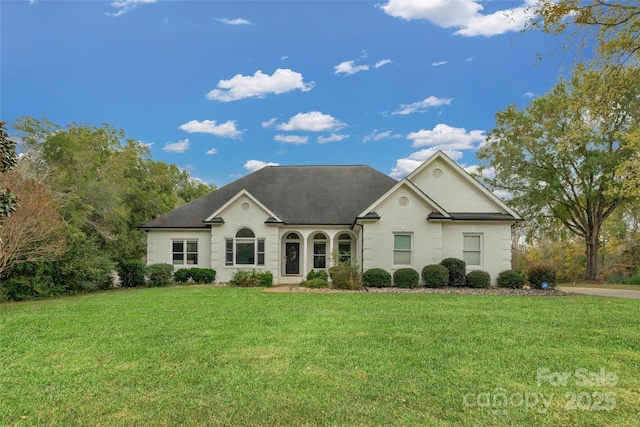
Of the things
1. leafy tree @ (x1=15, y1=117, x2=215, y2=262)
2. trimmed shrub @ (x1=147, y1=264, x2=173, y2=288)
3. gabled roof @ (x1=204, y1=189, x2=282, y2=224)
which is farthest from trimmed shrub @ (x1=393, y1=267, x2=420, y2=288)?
leafy tree @ (x1=15, y1=117, x2=215, y2=262)

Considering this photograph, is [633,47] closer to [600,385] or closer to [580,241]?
[600,385]

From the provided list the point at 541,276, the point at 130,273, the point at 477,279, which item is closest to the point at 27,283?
the point at 130,273

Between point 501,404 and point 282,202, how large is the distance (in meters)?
18.9

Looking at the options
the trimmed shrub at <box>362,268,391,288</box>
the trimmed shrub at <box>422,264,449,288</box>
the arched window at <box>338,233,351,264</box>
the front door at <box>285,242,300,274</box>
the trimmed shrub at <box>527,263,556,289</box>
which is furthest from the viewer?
the front door at <box>285,242,300,274</box>

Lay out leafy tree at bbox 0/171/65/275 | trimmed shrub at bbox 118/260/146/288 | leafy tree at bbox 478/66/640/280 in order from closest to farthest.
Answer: leafy tree at bbox 0/171/65/275 → trimmed shrub at bbox 118/260/146/288 → leafy tree at bbox 478/66/640/280

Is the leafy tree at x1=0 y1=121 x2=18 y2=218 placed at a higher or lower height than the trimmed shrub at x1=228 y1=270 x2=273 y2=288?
higher

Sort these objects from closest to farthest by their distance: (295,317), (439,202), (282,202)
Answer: (295,317)
(439,202)
(282,202)

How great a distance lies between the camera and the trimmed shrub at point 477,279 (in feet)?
57.8

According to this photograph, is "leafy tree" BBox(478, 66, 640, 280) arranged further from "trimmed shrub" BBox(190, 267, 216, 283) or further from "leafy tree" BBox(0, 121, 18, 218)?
"leafy tree" BBox(0, 121, 18, 218)

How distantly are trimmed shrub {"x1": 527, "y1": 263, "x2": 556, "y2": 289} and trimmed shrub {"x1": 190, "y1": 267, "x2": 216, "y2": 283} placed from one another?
53.5 feet

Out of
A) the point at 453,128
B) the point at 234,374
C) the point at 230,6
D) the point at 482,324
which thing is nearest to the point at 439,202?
the point at 453,128

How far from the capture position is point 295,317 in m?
9.65

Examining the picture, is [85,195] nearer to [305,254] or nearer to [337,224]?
[305,254]

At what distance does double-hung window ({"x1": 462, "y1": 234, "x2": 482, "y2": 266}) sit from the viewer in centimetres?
1902
